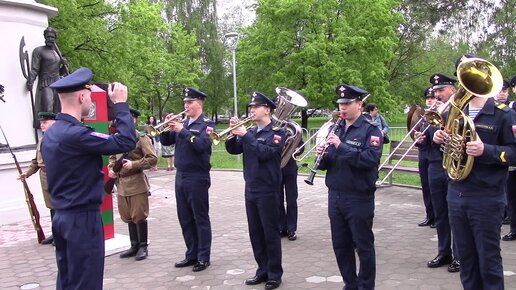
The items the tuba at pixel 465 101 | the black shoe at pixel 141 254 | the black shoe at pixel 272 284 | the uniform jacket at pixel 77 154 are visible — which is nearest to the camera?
the uniform jacket at pixel 77 154

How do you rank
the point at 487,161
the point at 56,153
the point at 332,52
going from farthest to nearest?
the point at 332,52
the point at 487,161
the point at 56,153

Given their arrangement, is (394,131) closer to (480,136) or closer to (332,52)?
(332,52)

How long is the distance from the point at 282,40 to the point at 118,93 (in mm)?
25172

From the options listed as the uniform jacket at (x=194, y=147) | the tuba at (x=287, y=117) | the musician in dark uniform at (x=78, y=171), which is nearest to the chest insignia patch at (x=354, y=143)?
the tuba at (x=287, y=117)

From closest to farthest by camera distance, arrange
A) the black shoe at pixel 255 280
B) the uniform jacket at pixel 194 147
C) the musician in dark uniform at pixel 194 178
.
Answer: the black shoe at pixel 255 280 → the uniform jacket at pixel 194 147 → the musician in dark uniform at pixel 194 178

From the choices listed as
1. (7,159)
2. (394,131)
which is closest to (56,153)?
(7,159)

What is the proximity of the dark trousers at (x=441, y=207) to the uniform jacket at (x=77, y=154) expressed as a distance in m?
3.80

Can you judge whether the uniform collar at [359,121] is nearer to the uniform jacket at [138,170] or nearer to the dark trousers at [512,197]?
the uniform jacket at [138,170]

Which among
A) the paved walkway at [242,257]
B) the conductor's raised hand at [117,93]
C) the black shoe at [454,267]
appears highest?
the conductor's raised hand at [117,93]

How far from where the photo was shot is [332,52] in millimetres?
27344

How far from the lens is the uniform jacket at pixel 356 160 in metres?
4.43

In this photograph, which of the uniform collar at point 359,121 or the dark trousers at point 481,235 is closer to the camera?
the dark trousers at point 481,235

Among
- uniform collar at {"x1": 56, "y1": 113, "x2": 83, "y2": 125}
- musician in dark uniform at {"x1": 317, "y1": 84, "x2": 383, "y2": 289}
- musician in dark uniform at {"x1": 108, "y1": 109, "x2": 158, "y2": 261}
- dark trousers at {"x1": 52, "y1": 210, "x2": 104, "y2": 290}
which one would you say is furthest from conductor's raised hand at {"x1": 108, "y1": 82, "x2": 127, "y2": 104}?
musician in dark uniform at {"x1": 108, "y1": 109, "x2": 158, "y2": 261}

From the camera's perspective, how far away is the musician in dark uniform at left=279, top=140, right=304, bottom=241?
23.9 feet
